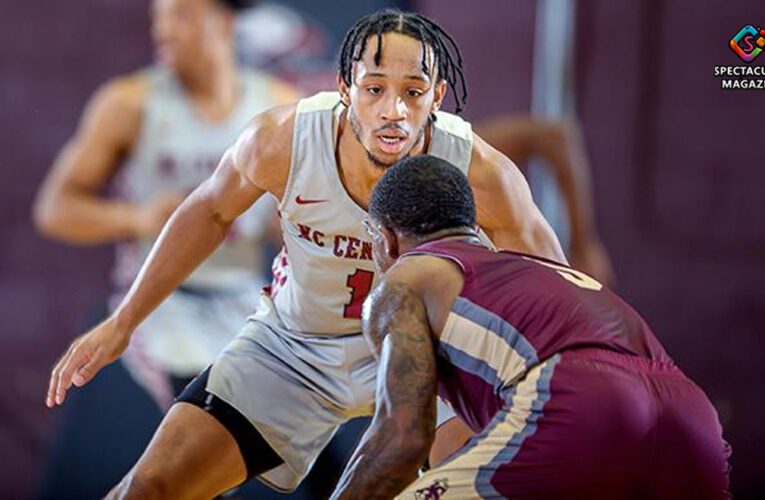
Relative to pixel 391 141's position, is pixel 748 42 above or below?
above

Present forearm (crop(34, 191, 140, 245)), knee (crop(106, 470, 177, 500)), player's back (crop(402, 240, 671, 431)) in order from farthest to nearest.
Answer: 1. forearm (crop(34, 191, 140, 245))
2. knee (crop(106, 470, 177, 500))
3. player's back (crop(402, 240, 671, 431))

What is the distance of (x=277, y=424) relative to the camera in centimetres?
499

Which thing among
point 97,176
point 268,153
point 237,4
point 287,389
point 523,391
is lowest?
point 287,389

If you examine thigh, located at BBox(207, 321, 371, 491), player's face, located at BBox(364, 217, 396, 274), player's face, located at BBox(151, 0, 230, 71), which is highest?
player's face, located at BBox(151, 0, 230, 71)

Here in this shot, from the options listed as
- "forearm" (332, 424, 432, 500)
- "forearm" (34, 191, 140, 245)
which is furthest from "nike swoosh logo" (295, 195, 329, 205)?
"forearm" (34, 191, 140, 245)

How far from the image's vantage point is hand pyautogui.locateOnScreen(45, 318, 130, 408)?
495 centimetres

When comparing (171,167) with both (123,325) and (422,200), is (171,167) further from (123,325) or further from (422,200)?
(422,200)

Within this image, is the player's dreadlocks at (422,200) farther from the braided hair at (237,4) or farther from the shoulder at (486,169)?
the braided hair at (237,4)

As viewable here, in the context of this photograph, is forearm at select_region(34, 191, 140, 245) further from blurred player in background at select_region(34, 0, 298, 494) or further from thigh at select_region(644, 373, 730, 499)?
thigh at select_region(644, 373, 730, 499)

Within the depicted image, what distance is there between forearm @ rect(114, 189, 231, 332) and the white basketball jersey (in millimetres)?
247

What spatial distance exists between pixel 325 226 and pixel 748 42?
4.09m

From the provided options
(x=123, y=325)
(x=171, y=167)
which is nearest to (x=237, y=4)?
(x=171, y=167)

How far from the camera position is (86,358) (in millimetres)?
4984

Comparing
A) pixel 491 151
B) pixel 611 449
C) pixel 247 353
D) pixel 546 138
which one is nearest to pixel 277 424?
pixel 247 353
